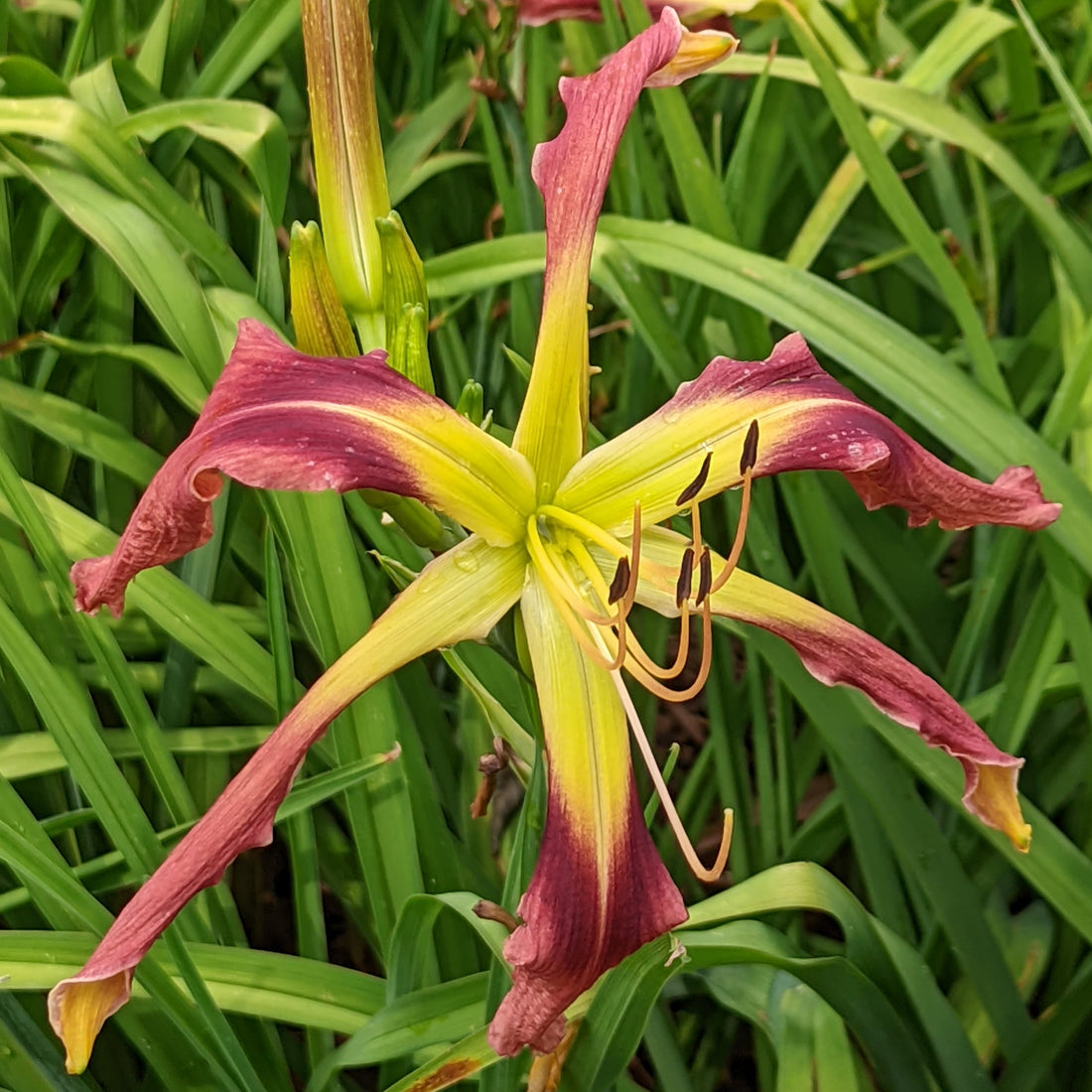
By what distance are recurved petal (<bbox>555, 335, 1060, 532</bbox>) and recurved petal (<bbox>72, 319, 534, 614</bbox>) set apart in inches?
2.2

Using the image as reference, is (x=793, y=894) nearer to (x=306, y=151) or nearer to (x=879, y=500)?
(x=879, y=500)

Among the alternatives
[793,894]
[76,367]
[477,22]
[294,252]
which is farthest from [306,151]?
[793,894]

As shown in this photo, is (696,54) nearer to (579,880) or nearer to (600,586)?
(600,586)

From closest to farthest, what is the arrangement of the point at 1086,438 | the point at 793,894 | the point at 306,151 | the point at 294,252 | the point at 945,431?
the point at 294,252 < the point at 793,894 < the point at 945,431 < the point at 1086,438 < the point at 306,151

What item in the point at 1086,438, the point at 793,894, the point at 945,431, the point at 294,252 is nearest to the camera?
the point at 294,252

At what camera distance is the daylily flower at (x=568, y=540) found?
1.69ft

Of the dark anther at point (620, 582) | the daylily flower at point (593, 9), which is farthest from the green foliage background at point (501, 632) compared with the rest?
the dark anther at point (620, 582)

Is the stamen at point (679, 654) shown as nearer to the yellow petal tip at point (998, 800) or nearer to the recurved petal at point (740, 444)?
the recurved petal at point (740, 444)

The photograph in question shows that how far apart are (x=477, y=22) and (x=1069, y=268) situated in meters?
0.60

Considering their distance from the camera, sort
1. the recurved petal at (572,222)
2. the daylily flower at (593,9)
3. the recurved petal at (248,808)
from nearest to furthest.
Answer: the recurved petal at (248,808) → the recurved petal at (572,222) → the daylily flower at (593,9)

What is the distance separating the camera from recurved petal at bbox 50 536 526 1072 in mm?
494

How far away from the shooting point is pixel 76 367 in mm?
1090

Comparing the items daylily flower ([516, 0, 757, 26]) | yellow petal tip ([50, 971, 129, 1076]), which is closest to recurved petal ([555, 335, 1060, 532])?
yellow petal tip ([50, 971, 129, 1076])

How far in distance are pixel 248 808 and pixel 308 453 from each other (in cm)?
16
